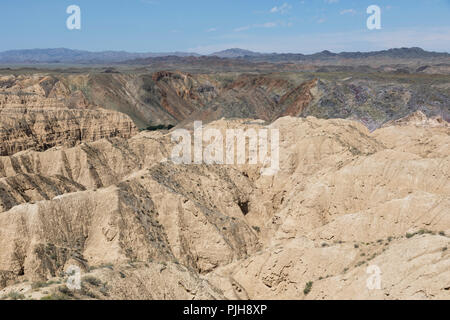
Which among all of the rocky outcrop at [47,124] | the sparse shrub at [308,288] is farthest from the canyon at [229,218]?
the rocky outcrop at [47,124]

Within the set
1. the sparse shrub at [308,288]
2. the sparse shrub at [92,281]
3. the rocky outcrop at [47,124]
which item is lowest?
the sparse shrub at [308,288]

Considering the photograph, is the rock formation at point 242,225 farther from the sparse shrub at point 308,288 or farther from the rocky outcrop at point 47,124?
the rocky outcrop at point 47,124

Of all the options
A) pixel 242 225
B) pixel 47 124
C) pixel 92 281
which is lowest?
pixel 242 225

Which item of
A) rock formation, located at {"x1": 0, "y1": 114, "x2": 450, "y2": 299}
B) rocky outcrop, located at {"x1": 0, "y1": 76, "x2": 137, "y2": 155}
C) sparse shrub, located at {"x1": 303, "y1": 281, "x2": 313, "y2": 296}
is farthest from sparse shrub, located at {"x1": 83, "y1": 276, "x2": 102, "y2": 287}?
rocky outcrop, located at {"x1": 0, "y1": 76, "x2": 137, "y2": 155}

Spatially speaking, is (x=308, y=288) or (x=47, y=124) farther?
(x=47, y=124)

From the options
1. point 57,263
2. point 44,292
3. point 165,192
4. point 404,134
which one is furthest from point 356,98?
point 44,292

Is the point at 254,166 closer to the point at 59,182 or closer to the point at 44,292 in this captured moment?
the point at 59,182

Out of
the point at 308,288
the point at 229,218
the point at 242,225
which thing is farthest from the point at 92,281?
the point at 242,225

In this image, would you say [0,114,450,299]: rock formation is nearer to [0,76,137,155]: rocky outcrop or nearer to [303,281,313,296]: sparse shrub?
[303,281,313,296]: sparse shrub

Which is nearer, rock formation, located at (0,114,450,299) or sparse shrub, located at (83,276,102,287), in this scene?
sparse shrub, located at (83,276,102,287)

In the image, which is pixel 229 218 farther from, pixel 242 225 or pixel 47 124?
pixel 47 124

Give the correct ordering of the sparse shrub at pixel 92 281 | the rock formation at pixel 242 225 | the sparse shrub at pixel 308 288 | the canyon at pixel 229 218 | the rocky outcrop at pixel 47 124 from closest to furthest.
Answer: the sparse shrub at pixel 92 281, the rock formation at pixel 242 225, the canyon at pixel 229 218, the sparse shrub at pixel 308 288, the rocky outcrop at pixel 47 124
